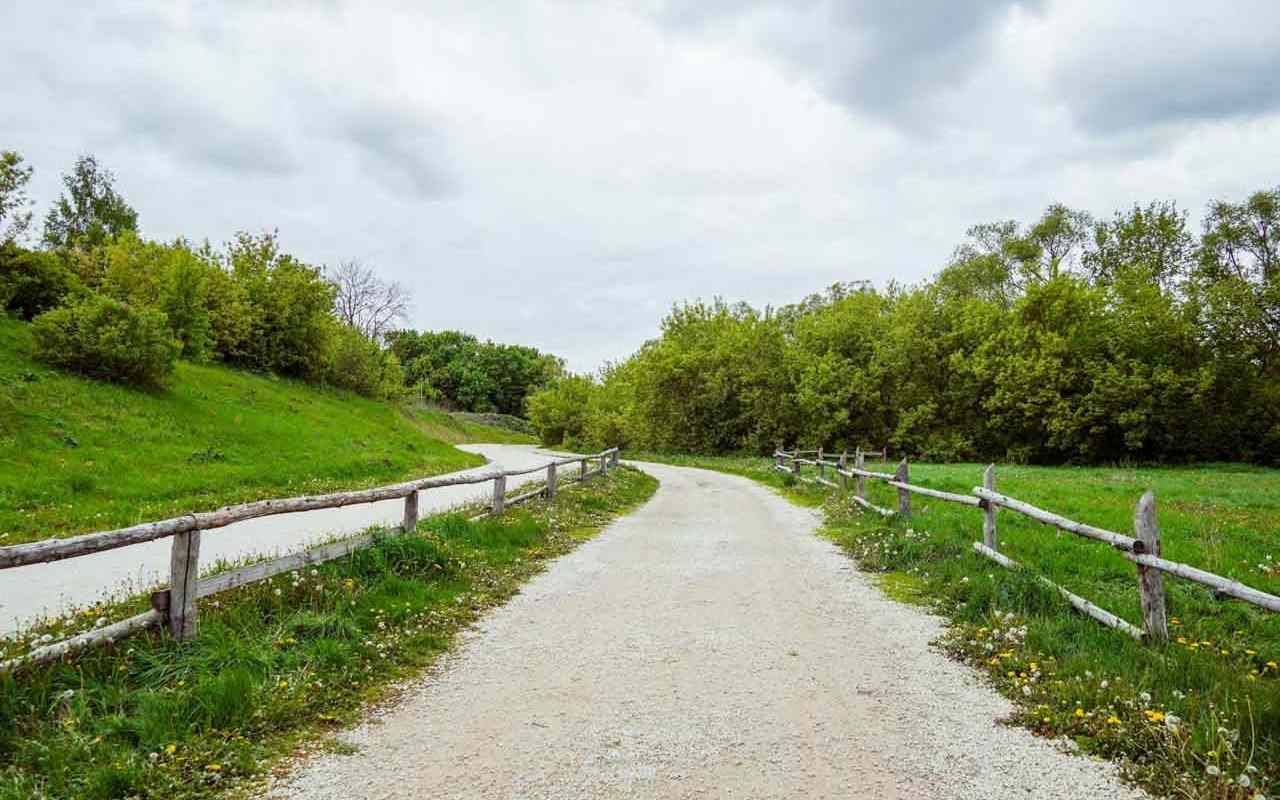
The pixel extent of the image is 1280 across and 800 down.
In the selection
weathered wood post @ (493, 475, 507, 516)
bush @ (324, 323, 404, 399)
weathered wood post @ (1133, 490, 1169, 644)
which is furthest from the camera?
bush @ (324, 323, 404, 399)

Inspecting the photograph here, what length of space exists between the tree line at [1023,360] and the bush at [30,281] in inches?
1261

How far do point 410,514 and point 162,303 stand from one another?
25.7m

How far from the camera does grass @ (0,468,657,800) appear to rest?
3797 mm

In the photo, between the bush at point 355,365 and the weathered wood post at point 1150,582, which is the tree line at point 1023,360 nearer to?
the bush at point 355,365

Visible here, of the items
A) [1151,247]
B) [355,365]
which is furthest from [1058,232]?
[355,365]

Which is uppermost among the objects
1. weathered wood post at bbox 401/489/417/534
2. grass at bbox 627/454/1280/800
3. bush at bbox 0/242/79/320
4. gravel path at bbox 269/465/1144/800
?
bush at bbox 0/242/79/320

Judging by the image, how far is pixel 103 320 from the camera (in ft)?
69.6

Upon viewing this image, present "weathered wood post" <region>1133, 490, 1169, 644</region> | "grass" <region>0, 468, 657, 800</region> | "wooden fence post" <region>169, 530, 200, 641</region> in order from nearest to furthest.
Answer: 1. "grass" <region>0, 468, 657, 800</region>
2. "wooden fence post" <region>169, 530, 200, 641</region>
3. "weathered wood post" <region>1133, 490, 1169, 644</region>

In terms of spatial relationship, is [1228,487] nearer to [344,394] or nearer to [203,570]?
[203,570]

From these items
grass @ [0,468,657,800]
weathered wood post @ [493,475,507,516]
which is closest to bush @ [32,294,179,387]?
weathered wood post @ [493,475,507,516]

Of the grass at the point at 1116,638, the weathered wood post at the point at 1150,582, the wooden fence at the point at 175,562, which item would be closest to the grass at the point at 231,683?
the wooden fence at the point at 175,562

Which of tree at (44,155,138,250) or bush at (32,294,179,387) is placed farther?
tree at (44,155,138,250)

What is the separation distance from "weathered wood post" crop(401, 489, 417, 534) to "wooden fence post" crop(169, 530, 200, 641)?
3.61 m

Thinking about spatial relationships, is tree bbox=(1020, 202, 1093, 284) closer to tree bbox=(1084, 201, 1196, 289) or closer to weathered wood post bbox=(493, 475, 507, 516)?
tree bbox=(1084, 201, 1196, 289)
